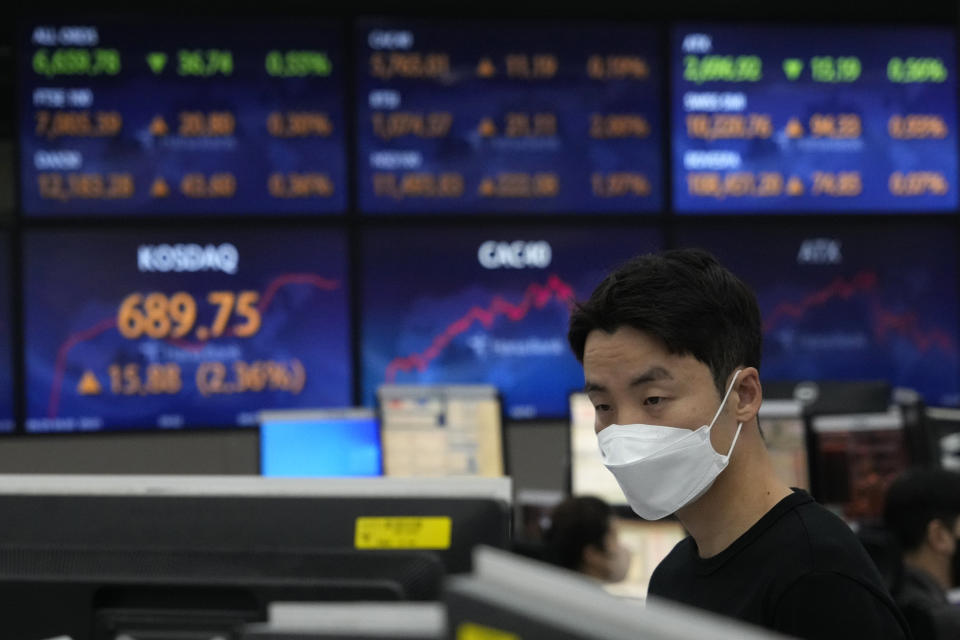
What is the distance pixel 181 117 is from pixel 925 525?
3046 millimetres

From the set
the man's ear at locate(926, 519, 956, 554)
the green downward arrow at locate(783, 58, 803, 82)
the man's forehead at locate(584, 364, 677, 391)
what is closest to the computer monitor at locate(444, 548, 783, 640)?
the man's forehead at locate(584, 364, 677, 391)

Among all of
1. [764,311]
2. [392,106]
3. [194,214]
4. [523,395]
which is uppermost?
[392,106]

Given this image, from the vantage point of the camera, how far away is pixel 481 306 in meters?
4.76

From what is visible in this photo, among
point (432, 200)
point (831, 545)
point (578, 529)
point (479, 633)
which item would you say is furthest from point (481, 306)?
point (479, 633)

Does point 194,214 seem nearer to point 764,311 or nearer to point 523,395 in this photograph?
point 523,395

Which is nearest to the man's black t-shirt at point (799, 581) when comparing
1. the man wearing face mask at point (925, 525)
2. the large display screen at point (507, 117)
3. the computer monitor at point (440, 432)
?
the man wearing face mask at point (925, 525)

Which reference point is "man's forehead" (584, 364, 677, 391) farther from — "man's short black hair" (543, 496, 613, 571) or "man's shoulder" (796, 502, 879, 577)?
"man's short black hair" (543, 496, 613, 571)

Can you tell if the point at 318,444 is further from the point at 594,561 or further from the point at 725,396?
the point at 725,396

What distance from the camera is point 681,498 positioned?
128cm

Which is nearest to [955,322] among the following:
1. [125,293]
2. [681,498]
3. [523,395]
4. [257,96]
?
[523,395]

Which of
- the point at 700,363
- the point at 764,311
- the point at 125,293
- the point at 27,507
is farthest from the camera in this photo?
the point at 764,311

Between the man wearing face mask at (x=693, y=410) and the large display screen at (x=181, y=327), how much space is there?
3419 mm

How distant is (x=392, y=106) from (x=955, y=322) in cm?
250

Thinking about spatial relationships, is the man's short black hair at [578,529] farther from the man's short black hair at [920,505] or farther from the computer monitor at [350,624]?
the computer monitor at [350,624]
